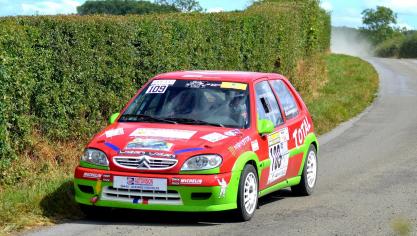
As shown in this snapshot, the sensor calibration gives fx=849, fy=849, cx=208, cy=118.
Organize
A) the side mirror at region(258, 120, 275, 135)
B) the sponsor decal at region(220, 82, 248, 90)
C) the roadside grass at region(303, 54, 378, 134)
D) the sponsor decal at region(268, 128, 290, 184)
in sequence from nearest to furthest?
the side mirror at region(258, 120, 275, 135), the sponsor decal at region(268, 128, 290, 184), the sponsor decal at region(220, 82, 248, 90), the roadside grass at region(303, 54, 378, 134)

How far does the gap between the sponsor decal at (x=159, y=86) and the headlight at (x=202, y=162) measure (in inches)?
63.2

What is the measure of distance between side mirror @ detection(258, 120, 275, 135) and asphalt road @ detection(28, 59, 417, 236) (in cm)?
92

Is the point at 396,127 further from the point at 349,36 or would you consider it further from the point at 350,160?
the point at 349,36

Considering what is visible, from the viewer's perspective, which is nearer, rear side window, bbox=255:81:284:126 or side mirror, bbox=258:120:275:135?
side mirror, bbox=258:120:275:135

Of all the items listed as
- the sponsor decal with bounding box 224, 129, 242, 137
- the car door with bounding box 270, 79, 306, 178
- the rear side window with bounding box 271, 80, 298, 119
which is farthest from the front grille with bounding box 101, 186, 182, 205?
the rear side window with bounding box 271, 80, 298, 119

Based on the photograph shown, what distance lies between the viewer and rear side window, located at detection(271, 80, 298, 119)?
1047 centimetres

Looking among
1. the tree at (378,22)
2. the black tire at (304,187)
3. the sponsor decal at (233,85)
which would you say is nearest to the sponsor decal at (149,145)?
the sponsor decal at (233,85)

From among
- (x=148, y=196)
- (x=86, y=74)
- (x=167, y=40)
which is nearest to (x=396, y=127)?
(x=167, y=40)

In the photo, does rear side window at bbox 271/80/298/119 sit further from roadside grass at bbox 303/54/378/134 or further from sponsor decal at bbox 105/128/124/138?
roadside grass at bbox 303/54/378/134

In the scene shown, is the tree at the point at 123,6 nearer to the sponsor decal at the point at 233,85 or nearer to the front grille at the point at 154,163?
the sponsor decal at the point at 233,85

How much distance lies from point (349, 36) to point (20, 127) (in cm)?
15171

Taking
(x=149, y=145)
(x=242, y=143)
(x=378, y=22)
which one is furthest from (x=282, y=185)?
(x=378, y=22)

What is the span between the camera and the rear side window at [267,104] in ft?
31.7

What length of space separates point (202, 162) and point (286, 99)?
2693 millimetres
